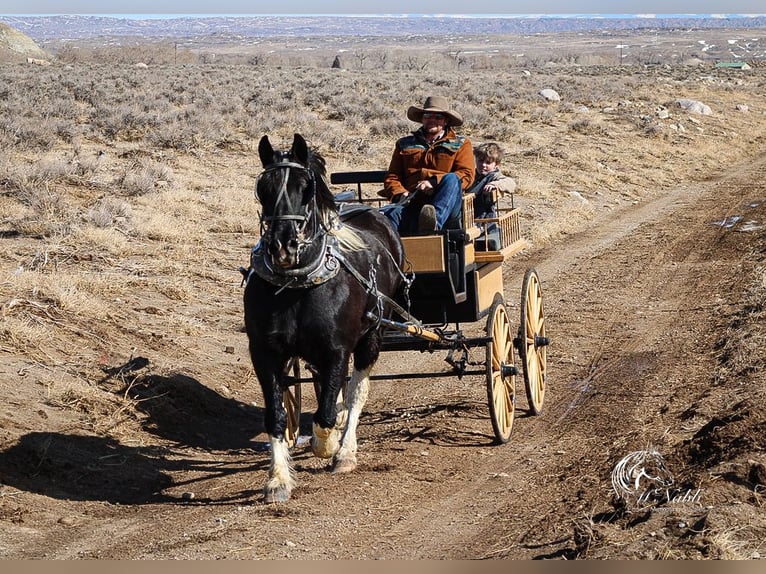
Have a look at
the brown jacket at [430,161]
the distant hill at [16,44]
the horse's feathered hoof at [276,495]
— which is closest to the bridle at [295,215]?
the horse's feathered hoof at [276,495]

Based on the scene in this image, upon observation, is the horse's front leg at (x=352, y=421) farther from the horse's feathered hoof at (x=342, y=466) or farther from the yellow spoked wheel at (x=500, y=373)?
the yellow spoked wheel at (x=500, y=373)

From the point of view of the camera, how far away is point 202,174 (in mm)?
21844

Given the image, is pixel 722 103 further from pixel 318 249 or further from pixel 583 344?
pixel 318 249

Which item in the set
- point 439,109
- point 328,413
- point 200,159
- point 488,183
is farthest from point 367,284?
point 200,159

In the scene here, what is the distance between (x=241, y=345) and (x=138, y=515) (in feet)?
17.0

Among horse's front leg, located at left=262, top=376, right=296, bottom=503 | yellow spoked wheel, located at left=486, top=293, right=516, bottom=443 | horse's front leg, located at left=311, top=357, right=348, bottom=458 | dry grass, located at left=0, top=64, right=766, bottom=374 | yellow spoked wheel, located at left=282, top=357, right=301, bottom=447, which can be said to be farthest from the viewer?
dry grass, located at left=0, top=64, right=766, bottom=374

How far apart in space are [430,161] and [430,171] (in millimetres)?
134

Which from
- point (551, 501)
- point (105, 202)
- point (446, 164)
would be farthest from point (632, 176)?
point (551, 501)

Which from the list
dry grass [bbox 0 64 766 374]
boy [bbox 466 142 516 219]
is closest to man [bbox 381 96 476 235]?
boy [bbox 466 142 516 219]

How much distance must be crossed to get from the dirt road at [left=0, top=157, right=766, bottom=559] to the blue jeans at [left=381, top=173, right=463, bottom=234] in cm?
177

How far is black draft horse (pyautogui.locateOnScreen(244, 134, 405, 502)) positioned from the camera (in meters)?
6.33

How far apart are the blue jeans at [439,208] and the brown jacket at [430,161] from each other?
0.21 meters

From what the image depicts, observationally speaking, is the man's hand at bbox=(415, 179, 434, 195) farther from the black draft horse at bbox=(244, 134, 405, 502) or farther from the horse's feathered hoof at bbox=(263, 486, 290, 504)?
the horse's feathered hoof at bbox=(263, 486, 290, 504)

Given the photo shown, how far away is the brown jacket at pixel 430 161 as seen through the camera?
8.80 meters
